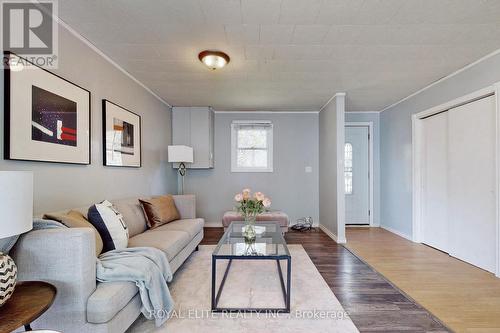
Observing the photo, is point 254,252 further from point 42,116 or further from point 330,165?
point 330,165

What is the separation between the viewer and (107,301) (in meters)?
1.37

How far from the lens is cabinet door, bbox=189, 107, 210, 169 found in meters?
4.83

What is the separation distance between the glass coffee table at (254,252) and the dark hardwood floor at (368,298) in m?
0.56

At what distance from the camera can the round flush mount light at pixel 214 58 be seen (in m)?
2.62

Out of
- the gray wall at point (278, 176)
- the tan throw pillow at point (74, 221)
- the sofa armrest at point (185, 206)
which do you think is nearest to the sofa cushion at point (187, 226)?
the sofa armrest at point (185, 206)

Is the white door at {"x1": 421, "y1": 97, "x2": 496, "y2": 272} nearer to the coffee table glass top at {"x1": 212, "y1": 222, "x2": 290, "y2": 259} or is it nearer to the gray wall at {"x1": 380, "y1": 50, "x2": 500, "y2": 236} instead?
the gray wall at {"x1": 380, "y1": 50, "x2": 500, "y2": 236}

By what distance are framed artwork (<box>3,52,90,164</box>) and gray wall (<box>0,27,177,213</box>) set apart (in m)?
0.06

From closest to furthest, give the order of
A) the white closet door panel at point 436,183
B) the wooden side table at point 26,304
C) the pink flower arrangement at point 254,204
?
the wooden side table at point 26,304 → the pink flower arrangement at point 254,204 → the white closet door panel at point 436,183

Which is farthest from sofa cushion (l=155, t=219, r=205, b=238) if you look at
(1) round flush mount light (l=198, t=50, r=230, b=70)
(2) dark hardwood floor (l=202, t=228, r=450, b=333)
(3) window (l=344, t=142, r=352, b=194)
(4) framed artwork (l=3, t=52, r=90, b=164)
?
(3) window (l=344, t=142, r=352, b=194)

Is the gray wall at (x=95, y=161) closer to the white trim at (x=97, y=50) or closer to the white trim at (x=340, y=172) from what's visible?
the white trim at (x=97, y=50)

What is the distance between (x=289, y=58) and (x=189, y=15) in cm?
123

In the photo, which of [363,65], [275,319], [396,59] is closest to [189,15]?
[363,65]

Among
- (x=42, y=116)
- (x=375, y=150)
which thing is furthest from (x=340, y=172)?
(x=42, y=116)

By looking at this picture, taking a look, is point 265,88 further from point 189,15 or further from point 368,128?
point 368,128
